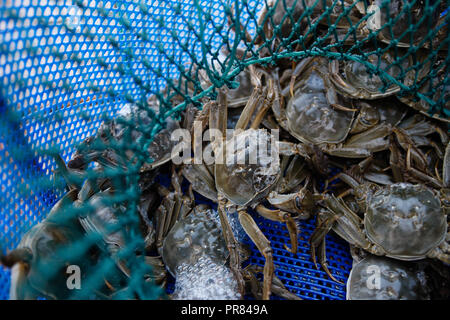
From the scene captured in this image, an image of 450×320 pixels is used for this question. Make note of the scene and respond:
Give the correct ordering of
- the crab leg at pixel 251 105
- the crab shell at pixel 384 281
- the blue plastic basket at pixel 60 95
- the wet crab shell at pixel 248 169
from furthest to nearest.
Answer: the crab leg at pixel 251 105 < the wet crab shell at pixel 248 169 < the crab shell at pixel 384 281 < the blue plastic basket at pixel 60 95

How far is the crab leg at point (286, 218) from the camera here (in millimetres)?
1462

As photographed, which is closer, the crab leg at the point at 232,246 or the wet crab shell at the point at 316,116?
the crab leg at the point at 232,246

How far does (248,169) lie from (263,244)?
0.30 meters

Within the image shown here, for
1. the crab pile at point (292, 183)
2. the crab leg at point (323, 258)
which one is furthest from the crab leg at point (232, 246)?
the crab leg at point (323, 258)

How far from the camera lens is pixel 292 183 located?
5.58 ft

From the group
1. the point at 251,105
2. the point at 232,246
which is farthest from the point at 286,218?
the point at 251,105

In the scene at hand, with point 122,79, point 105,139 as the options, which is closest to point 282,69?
point 122,79

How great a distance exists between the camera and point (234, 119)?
6.07ft

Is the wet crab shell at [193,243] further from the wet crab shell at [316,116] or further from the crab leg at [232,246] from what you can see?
the wet crab shell at [316,116]

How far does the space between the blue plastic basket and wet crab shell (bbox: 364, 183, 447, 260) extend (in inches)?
8.7

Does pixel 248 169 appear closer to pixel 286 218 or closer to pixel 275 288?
pixel 286 218

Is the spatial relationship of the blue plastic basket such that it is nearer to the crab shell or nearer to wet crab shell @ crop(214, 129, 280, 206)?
the crab shell
